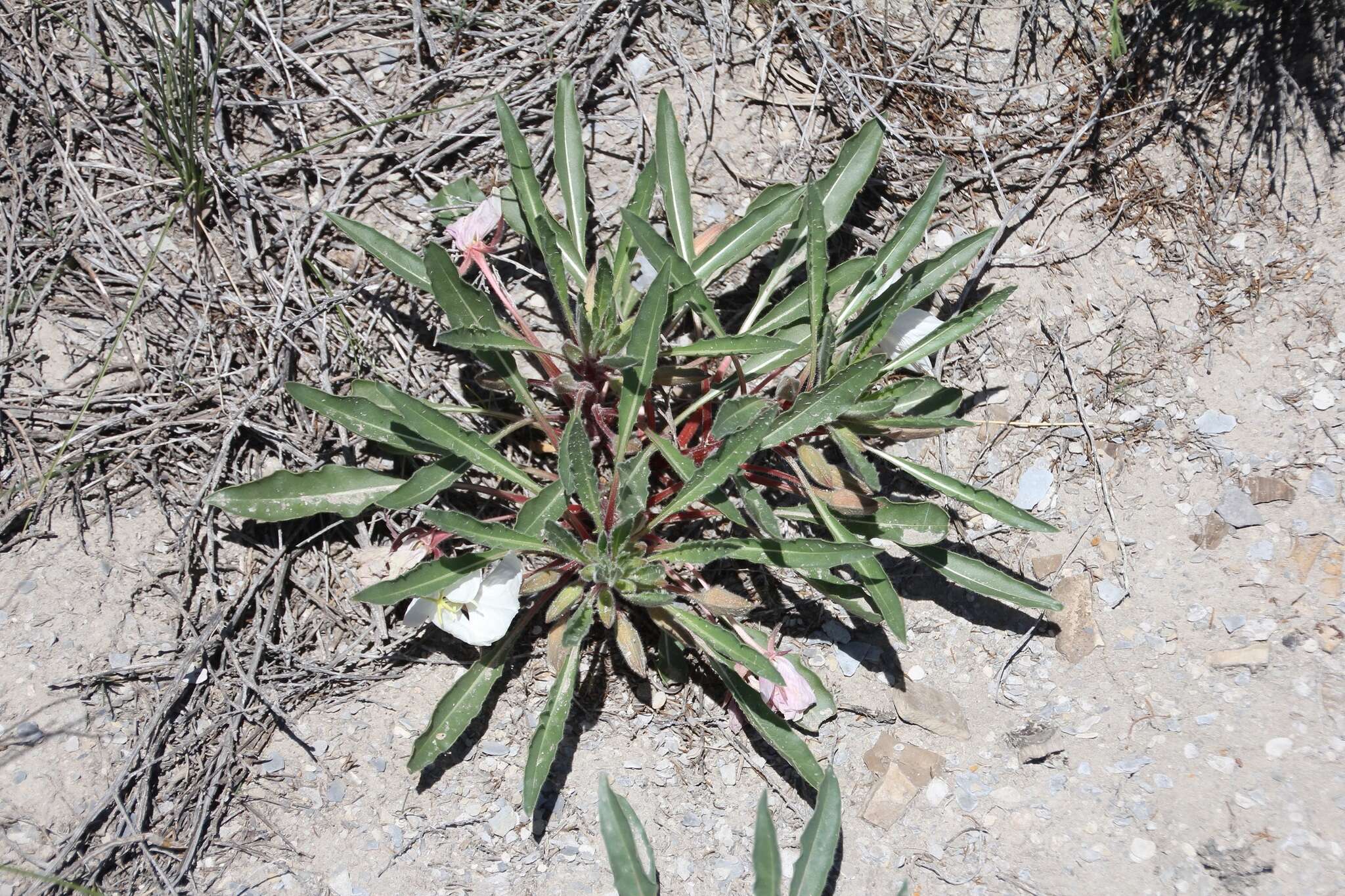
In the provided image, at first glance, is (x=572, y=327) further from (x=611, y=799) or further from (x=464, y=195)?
(x=611, y=799)

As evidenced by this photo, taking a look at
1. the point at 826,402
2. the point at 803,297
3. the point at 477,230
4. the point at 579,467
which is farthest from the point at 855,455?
the point at 477,230

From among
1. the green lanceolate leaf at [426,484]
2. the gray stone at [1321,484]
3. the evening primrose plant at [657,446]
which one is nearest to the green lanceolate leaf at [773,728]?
Result: the evening primrose plant at [657,446]

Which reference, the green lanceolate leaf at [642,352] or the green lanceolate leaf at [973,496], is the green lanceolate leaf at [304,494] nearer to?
the green lanceolate leaf at [642,352]

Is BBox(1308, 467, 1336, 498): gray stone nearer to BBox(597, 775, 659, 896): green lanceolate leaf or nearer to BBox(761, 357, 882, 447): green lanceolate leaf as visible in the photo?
BBox(761, 357, 882, 447): green lanceolate leaf

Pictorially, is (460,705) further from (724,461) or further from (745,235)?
(745,235)

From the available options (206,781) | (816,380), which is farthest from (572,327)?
(206,781)

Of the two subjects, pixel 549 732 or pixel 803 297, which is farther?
pixel 803 297
